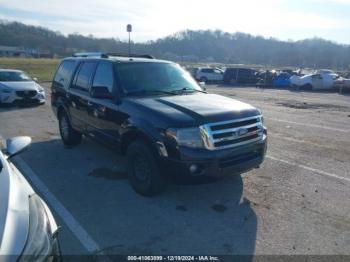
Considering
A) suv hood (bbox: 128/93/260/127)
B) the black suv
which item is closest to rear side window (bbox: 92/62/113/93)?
Result: the black suv

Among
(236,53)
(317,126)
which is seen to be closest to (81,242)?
(317,126)

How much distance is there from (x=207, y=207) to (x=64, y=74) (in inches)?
188

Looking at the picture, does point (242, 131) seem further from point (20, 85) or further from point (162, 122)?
point (20, 85)

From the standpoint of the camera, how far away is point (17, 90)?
13.5 m

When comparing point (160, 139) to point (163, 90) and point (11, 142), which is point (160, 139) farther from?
point (11, 142)

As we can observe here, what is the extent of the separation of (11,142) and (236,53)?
129034 mm

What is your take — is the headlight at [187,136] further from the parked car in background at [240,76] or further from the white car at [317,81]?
the parked car in background at [240,76]

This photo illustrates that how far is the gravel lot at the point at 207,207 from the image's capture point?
3.64 metres

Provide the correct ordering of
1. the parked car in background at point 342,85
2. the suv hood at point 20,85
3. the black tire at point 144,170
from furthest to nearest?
the parked car in background at point 342,85, the suv hood at point 20,85, the black tire at point 144,170

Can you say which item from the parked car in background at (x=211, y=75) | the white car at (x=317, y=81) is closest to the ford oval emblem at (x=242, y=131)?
the white car at (x=317, y=81)

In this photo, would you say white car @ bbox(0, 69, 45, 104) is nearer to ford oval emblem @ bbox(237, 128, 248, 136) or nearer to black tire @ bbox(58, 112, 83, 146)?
black tire @ bbox(58, 112, 83, 146)

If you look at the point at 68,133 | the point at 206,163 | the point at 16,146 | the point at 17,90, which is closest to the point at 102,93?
the point at 16,146

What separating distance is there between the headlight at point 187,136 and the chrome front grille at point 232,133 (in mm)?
73

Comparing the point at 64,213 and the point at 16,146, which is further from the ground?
the point at 16,146
